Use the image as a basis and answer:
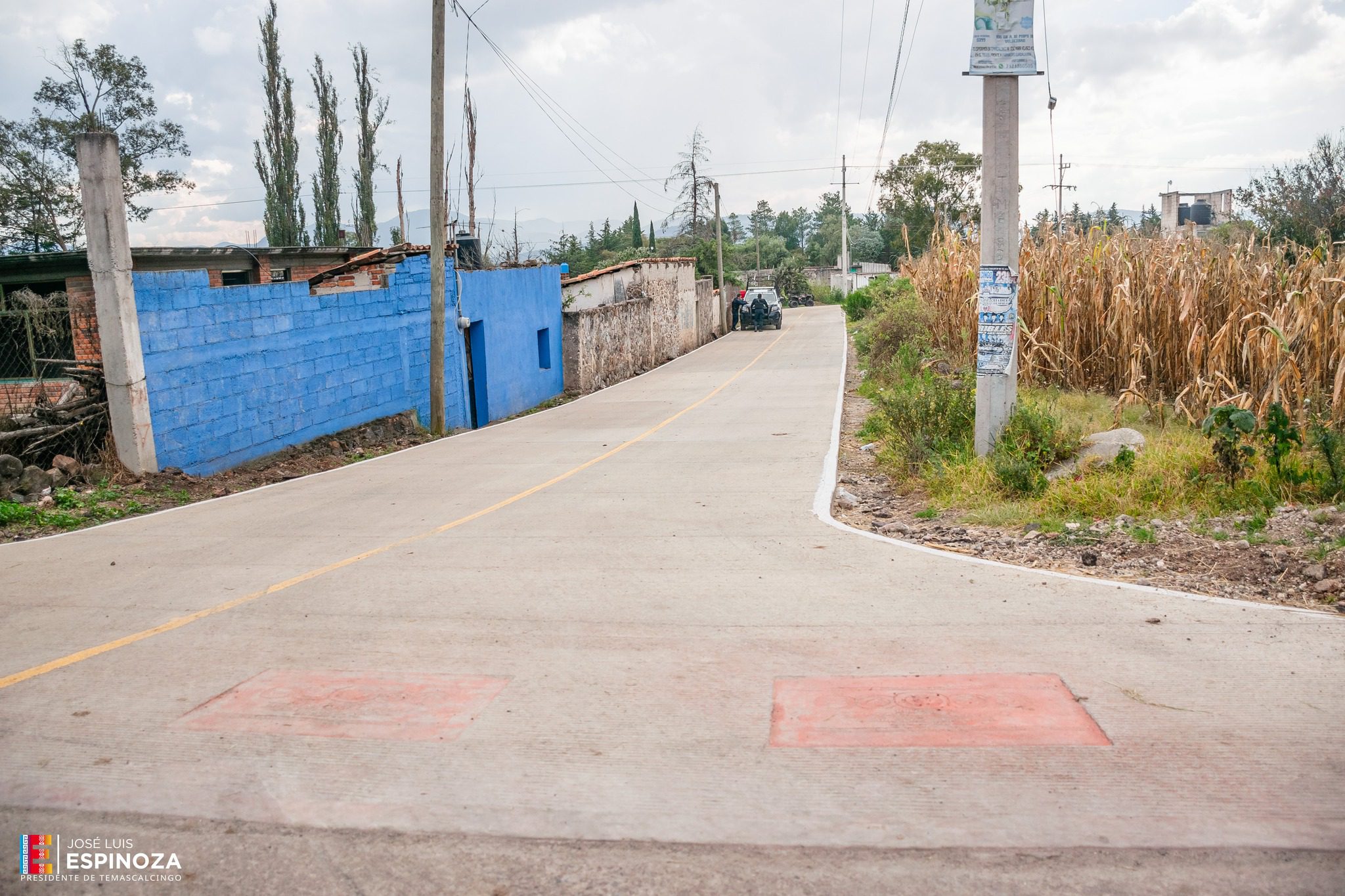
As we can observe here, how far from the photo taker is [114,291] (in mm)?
12391

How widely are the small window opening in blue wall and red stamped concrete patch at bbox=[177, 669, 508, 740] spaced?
21156 millimetres

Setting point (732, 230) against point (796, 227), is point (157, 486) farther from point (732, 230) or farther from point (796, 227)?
point (796, 227)

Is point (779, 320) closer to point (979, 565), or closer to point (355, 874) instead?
point (979, 565)

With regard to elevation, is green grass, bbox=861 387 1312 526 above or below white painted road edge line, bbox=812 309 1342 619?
above

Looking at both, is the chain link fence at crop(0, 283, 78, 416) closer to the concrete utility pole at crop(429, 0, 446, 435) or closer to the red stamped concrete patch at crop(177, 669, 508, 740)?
the concrete utility pole at crop(429, 0, 446, 435)

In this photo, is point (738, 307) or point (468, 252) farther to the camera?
point (738, 307)

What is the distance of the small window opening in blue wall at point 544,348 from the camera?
26.7m

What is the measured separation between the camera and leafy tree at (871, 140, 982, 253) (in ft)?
194

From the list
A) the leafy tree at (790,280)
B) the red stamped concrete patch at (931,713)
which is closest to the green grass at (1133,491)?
the red stamped concrete patch at (931,713)

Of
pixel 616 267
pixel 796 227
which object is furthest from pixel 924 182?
pixel 796 227

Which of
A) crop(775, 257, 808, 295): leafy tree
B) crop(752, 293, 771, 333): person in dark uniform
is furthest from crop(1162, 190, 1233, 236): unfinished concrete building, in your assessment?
crop(775, 257, 808, 295): leafy tree

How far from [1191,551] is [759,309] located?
4664 cm

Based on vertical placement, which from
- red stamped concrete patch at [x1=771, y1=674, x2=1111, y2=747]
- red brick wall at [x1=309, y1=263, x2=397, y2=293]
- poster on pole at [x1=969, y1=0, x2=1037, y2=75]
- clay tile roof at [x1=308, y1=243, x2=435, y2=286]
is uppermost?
poster on pole at [x1=969, y1=0, x2=1037, y2=75]

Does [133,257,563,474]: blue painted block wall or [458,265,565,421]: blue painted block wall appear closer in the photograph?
[133,257,563,474]: blue painted block wall
